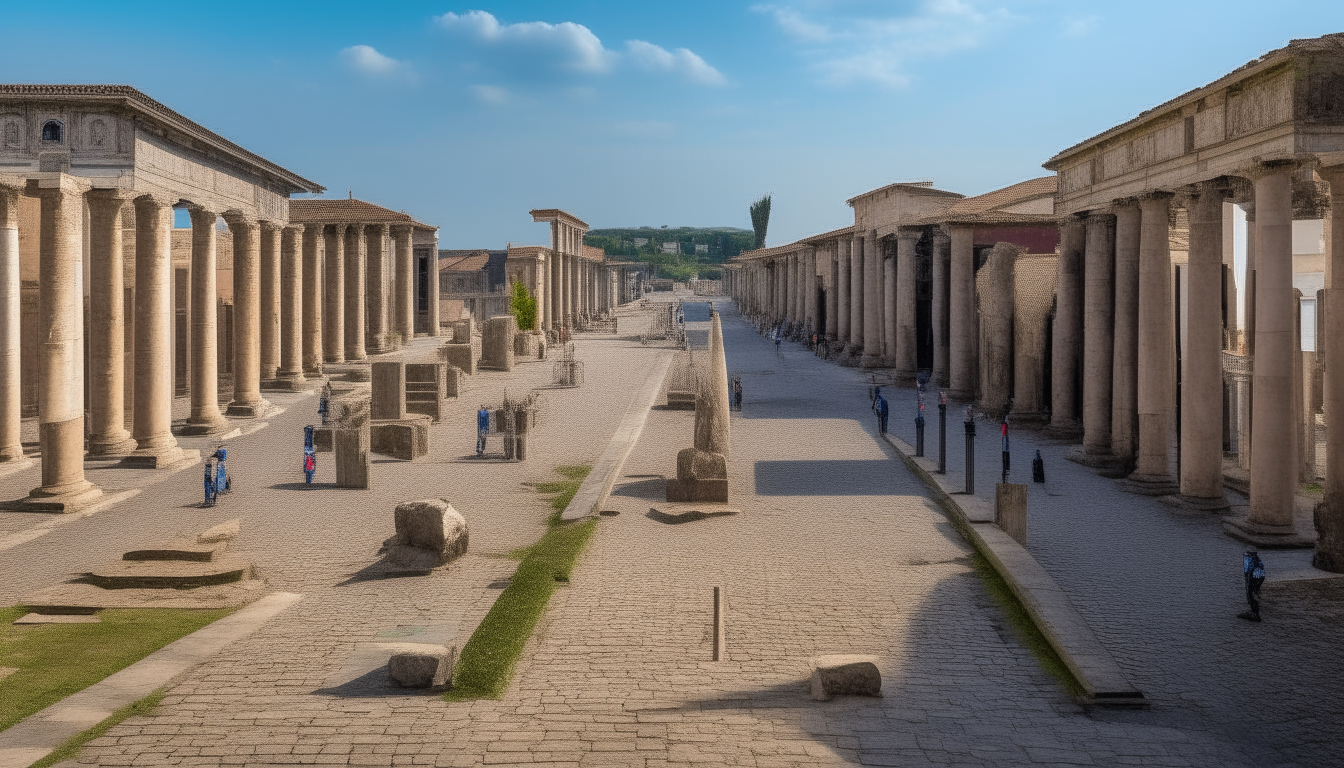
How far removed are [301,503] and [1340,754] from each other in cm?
1608

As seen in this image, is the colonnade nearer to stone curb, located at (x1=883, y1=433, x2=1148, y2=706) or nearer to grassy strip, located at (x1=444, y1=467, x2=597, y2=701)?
grassy strip, located at (x1=444, y1=467, x2=597, y2=701)

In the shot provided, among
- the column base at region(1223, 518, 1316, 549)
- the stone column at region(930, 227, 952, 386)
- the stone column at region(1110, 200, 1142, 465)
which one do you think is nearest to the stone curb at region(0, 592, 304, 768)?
the column base at region(1223, 518, 1316, 549)

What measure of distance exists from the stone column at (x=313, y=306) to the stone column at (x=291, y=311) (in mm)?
1539

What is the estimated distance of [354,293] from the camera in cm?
4691

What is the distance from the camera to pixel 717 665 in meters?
10.9

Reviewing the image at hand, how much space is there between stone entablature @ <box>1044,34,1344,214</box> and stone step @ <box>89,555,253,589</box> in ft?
49.2

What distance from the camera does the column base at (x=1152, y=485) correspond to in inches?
800

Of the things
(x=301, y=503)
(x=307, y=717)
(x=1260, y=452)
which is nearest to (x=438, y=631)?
(x=307, y=717)

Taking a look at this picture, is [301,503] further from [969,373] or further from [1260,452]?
[969,373]

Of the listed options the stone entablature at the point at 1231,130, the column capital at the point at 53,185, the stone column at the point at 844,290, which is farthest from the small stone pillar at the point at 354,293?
the stone entablature at the point at 1231,130

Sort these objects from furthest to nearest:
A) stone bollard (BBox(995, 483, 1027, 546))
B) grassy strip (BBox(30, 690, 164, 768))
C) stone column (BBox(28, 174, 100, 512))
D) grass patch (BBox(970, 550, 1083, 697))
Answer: stone column (BBox(28, 174, 100, 512)) < stone bollard (BBox(995, 483, 1027, 546)) < grass patch (BBox(970, 550, 1083, 697)) < grassy strip (BBox(30, 690, 164, 768))

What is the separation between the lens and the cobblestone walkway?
28.8 ft

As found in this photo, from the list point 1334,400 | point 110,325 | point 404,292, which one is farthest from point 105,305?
point 404,292

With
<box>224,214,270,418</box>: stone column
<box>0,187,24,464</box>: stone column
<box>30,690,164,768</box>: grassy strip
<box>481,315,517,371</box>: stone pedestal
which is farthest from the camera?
<box>481,315,517,371</box>: stone pedestal
